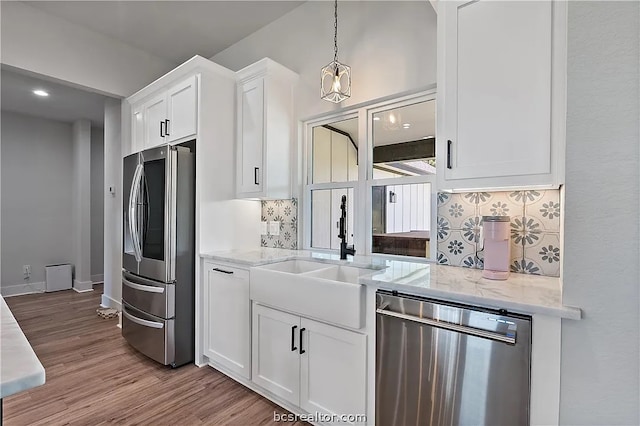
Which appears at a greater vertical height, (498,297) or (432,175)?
(432,175)

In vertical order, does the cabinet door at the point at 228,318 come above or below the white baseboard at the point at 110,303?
above

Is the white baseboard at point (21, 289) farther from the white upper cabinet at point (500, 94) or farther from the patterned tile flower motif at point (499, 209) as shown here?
the patterned tile flower motif at point (499, 209)

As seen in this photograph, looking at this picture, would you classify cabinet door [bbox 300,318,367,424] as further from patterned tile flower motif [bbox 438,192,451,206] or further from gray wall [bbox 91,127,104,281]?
gray wall [bbox 91,127,104,281]

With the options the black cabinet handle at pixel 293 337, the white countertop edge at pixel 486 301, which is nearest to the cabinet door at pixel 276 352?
the black cabinet handle at pixel 293 337

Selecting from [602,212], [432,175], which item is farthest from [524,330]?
[432,175]

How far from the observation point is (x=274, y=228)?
302cm

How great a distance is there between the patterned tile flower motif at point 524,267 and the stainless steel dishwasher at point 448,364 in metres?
0.65

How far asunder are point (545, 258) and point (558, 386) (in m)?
0.74

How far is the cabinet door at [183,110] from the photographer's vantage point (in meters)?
2.64

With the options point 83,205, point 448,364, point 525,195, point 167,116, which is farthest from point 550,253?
point 83,205

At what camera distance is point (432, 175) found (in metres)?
2.21

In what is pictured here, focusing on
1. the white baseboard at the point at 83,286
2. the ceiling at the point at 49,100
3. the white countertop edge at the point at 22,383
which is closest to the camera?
the white countertop edge at the point at 22,383

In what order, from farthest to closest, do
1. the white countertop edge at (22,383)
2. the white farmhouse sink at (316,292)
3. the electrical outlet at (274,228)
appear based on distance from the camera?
the electrical outlet at (274,228) < the white farmhouse sink at (316,292) < the white countertop edge at (22,383)

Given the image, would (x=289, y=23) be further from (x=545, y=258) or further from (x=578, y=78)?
(x=545, y=258)
